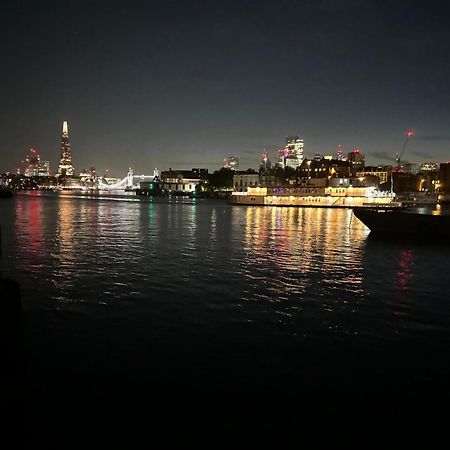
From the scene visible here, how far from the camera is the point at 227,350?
10.5 m

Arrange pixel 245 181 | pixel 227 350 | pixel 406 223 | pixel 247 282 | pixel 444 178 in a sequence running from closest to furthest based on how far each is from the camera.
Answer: pixel 227 350, pixel 247 282, pixel 406 223, pixel 444 178, pixel 245 181

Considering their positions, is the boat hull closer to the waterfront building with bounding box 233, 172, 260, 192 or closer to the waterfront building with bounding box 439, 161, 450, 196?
the waterfront building with bounding box 233, 172, 260, 192

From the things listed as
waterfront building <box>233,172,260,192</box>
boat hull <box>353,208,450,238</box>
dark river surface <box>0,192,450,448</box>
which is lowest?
dark river surface <box>0,192,450,448</box>

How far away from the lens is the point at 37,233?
38.7m

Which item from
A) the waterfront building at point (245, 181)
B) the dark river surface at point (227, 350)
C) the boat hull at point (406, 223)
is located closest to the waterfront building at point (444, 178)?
the waterfront building at point (245, 181)

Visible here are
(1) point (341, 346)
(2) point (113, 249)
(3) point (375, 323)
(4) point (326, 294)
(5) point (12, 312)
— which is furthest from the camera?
(2) point (113, 249)

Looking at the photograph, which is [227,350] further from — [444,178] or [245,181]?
[444,178]

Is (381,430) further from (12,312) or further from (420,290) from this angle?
(420,290)

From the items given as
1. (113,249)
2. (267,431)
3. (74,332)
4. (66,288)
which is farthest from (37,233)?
(267,431)

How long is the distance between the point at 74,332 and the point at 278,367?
5502mm

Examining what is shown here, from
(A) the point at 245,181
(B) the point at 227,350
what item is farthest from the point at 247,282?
(A) the point at 245,181

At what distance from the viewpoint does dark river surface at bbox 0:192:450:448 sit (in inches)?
294

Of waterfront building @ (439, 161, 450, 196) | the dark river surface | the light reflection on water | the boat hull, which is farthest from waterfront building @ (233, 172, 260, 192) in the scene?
the dark river surface

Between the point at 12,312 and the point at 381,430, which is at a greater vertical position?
the point at 12,312
